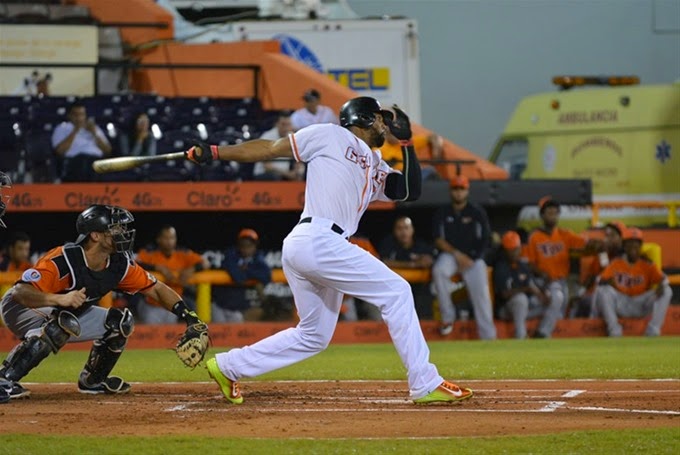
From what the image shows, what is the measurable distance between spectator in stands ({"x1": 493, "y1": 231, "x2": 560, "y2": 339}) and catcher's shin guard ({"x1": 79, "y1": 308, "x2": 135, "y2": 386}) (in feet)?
23.4

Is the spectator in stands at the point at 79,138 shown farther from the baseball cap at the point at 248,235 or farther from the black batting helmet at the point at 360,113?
the black batting helmet at the point at 360,113

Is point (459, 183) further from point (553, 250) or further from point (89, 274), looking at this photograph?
point (89, 274)

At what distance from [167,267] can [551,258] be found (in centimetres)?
431

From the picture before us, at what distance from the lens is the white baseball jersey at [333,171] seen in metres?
7.49

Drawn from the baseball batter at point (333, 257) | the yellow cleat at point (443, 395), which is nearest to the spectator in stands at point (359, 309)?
the baseball batter at point (333, 257)

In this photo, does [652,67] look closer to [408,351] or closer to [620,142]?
[620,142]

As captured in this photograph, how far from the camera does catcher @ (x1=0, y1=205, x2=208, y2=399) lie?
793 cm

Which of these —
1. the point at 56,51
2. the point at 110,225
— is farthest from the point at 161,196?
the point at 110,225

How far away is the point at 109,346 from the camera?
8383 mm

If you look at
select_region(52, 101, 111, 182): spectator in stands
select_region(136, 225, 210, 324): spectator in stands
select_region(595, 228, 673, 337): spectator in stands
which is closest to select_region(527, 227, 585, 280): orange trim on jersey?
select_region(595, 228, 673, 337): spectator in stands

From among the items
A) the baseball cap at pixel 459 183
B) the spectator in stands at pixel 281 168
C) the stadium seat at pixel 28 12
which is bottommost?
the baseball cap at pixel 459 183

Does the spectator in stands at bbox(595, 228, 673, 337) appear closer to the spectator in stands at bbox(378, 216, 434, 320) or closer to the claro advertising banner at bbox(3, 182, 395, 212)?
the spectator in stands at bbox(378, 216, 434, 320)

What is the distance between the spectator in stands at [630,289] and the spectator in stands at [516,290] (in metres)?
0.62

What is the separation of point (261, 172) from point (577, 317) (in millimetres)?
4051
